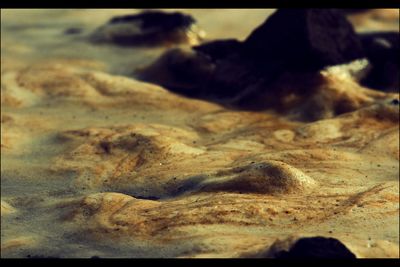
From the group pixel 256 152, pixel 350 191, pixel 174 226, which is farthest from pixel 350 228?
pixel 256 152

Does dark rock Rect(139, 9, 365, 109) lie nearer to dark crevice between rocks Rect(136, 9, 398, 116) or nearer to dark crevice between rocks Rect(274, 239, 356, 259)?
dark crevice between rocks Rect(136, 9, 398, 116)

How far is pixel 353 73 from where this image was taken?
17703 millimetres

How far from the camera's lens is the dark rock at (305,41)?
1728 cm

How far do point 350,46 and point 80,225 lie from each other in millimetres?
8201

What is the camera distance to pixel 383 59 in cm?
1822

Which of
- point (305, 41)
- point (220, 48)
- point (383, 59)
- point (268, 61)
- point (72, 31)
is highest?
point (305, 41)

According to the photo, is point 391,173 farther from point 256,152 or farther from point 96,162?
point 96,162

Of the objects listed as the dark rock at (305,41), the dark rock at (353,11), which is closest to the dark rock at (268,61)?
the dark rock at (305,41)

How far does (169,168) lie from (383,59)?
6580 mm

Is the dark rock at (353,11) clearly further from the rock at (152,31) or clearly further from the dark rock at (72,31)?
the dark rock at (72,31)

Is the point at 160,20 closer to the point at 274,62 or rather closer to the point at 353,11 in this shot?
the point at 274,62

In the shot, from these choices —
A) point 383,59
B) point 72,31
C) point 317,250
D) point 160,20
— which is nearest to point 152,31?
point 160,20

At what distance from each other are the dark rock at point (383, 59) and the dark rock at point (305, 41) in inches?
15.0
